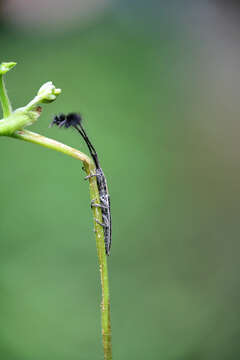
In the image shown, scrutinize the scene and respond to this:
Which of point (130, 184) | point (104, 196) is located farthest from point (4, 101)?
point (130, 184)

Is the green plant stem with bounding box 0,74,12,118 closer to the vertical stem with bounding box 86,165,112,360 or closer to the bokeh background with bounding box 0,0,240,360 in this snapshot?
the vertical stem with bounding box 86,165,112,360

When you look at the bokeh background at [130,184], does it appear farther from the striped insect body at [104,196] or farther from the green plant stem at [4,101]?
the green plant stem at [4,101]

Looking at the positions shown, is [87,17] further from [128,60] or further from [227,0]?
[227,0]

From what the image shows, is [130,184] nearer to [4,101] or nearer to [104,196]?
[104,196]

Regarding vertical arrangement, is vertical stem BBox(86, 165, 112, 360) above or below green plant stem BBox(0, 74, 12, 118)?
below

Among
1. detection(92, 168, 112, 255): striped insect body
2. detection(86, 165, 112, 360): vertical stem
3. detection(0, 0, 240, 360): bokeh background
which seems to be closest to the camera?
detection(86, 165, 112, 360): vertical stem

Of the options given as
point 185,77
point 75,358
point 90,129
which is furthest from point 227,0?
point 75,358

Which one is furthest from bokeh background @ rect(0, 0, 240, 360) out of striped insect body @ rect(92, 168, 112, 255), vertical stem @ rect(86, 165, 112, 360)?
vertical stem @ rect(86, 165, 112, 360)

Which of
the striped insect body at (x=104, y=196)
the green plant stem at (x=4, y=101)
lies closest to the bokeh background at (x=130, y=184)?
the striped insect body at (x=104, y=196)
